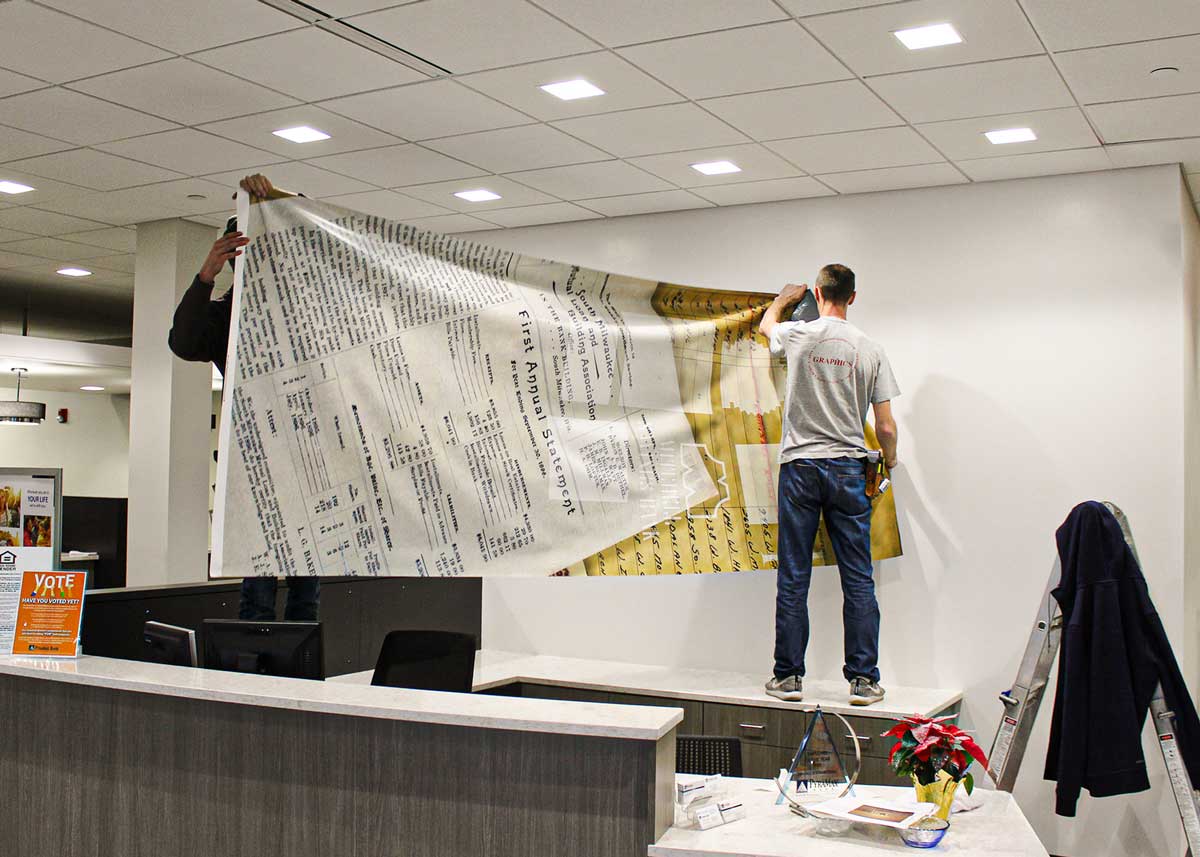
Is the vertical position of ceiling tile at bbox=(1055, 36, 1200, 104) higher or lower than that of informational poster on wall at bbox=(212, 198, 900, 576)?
higher

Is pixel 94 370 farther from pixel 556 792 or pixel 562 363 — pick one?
pixel 556 792

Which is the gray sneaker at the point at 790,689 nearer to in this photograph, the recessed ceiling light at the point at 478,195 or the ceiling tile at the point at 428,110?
the ceiling tile at the point at 428,110

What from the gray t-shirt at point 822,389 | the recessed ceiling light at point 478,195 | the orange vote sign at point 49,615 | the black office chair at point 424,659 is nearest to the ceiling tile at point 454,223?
the recessed ceiling light at point 478,195

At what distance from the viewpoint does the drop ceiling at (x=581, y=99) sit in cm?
341

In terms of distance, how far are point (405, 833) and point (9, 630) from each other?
1561 millimetres

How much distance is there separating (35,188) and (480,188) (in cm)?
219

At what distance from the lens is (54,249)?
705 cm

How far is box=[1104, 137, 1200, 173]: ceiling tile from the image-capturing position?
448 cm

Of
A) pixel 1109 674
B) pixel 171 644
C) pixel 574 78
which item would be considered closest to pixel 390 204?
pixel 574 78

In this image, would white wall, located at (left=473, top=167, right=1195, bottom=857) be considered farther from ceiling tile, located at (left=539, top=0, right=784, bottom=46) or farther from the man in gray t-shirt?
ceiling tile, located at (left=539, top=0, right=784, bottom=46)

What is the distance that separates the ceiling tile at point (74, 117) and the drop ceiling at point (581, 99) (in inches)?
0.5

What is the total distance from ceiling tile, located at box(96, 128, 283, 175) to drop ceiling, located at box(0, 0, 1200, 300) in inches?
0.7

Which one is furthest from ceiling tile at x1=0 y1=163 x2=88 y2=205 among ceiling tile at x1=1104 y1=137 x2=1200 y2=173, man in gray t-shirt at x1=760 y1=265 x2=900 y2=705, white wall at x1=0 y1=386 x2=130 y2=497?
white wall at x1=0 y1=386 x2=130 y2=497

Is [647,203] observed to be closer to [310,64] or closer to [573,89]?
[573,89]
